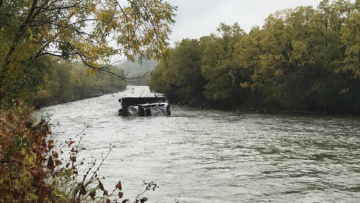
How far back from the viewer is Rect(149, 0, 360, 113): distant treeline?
41750mm

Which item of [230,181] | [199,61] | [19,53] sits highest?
[199,61]

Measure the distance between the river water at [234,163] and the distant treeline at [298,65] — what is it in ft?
56.6

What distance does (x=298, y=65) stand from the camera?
46.7m

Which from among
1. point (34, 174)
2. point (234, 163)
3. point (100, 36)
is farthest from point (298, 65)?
point (34, 174)

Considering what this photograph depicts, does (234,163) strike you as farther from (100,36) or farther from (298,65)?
(298,65)

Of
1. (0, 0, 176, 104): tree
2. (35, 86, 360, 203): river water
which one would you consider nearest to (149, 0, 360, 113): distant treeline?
(35, 86, 360, 203): river water

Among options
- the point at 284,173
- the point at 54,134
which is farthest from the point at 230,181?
the point at 54,134

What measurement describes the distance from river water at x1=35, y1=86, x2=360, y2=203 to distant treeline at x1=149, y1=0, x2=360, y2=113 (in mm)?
17241

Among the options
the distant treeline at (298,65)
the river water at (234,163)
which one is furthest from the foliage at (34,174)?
the distant treeline at (298,65)

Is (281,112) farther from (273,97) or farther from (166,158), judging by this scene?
(166,158)

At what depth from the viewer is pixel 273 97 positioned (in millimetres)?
48969

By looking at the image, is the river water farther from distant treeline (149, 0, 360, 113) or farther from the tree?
distant treeline (149, 0, 360, 113)

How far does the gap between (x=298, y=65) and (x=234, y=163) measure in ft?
112

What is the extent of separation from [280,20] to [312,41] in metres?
4.64
